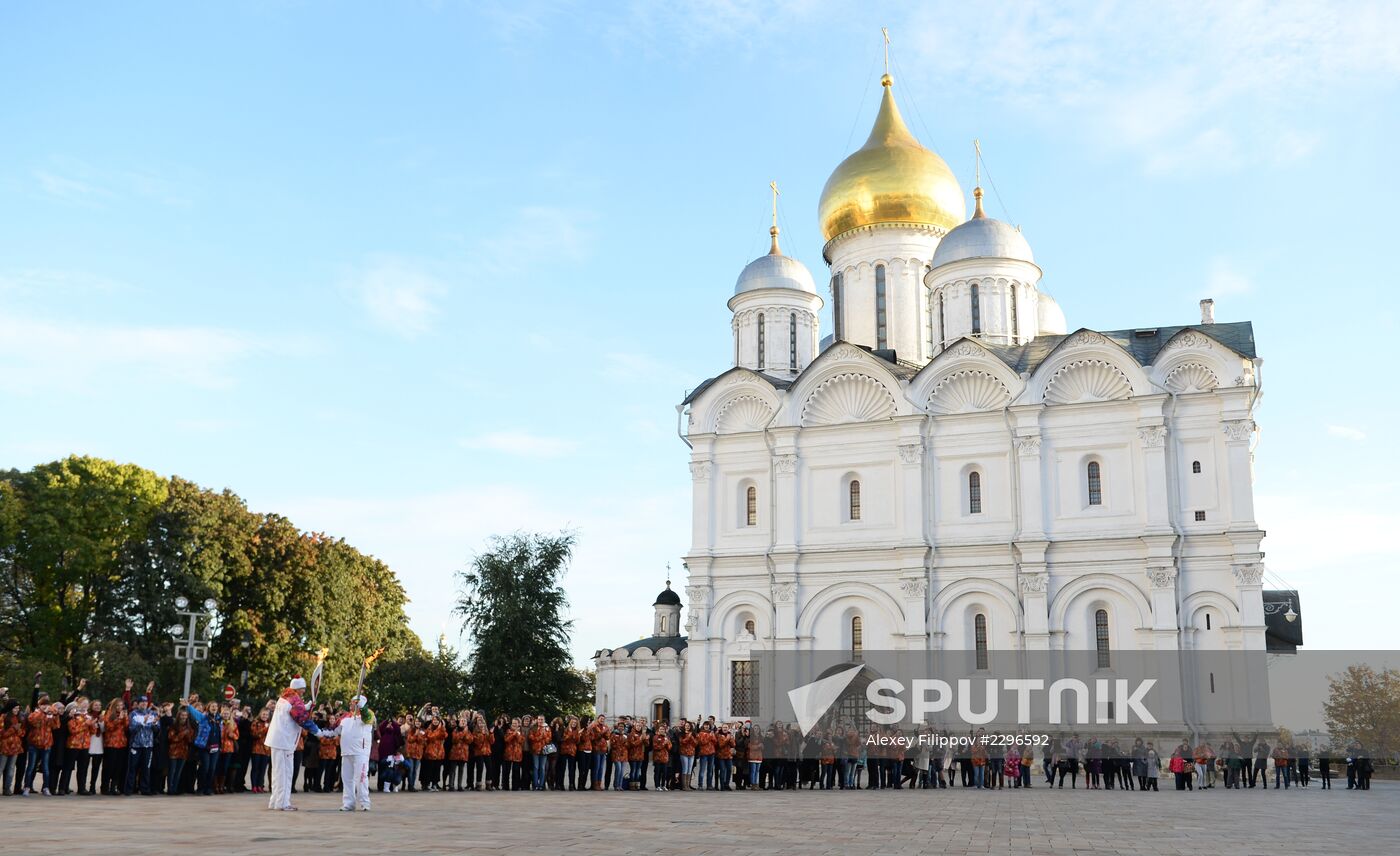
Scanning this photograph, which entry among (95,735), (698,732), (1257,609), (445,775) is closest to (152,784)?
(95,735)

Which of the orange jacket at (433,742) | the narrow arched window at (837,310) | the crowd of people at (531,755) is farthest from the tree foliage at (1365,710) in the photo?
the orange jacket at (433,742)

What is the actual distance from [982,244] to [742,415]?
8772 mm

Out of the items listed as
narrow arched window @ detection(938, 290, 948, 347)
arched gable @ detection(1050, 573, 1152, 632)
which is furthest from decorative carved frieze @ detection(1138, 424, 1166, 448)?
narrow arched window @ detection(938, 290, 948, 347)

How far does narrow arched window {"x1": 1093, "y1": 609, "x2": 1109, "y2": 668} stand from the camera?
111 ft

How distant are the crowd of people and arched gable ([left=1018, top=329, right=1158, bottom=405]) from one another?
9.13 m

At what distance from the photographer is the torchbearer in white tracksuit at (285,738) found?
522 inches

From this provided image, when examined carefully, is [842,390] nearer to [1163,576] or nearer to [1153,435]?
[1153,435]

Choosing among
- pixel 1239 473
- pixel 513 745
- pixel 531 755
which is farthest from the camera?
pixel 1239 473

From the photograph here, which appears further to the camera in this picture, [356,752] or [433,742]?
[433,742]

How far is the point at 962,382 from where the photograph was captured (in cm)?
3650

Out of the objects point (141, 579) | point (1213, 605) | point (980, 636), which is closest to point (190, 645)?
point (141, 579)

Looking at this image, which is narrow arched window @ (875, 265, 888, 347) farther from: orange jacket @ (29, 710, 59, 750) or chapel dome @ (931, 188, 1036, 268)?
orange jacket @ (29, 710, 59, 750)

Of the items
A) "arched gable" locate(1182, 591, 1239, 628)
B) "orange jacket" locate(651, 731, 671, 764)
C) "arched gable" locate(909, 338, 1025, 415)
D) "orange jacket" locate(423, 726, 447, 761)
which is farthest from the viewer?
"arched gable" locate(909, 338, 1025, 415)

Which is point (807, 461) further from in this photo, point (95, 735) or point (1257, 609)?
point (95, 735)
